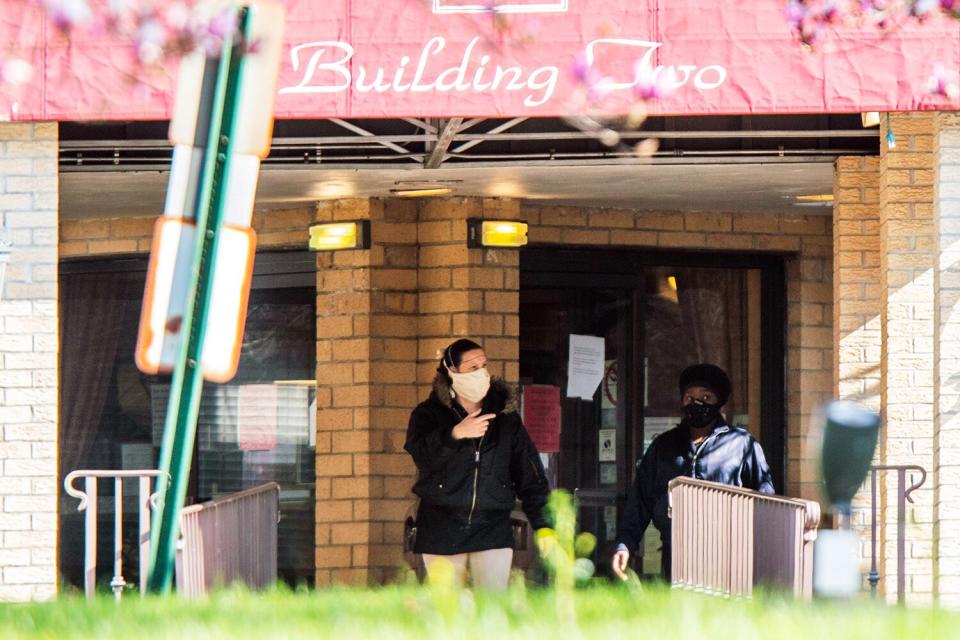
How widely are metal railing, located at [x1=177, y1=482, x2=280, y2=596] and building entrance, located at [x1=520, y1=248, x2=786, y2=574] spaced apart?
330 cm

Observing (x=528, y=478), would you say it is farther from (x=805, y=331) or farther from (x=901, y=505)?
(x=805, y=331)

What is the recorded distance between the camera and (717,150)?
27.6 ft

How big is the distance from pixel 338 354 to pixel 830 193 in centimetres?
296

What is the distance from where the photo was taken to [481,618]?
11.9 ft

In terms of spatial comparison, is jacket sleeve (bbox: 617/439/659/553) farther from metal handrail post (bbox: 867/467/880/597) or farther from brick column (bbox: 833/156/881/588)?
brick column (bbox: 833/156/881/588)

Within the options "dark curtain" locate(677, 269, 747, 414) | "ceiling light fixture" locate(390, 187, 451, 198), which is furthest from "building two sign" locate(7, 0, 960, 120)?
"dark curtain" locate(677, 269, 747, 414)

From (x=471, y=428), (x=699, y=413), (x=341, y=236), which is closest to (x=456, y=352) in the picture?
(x=471, y=428)

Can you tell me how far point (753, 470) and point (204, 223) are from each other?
4.38m

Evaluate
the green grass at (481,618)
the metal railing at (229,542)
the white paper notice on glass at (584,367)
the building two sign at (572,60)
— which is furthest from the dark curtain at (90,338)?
the green grass at (481,618)

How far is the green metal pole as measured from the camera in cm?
371

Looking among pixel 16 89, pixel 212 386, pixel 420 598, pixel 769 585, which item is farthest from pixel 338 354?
pixel 420 598

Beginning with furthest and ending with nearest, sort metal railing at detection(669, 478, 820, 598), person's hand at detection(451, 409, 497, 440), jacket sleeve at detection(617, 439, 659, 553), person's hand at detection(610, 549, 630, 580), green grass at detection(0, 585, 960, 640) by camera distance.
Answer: jacket sleeve at detection(617, 439, 659, 553) → person's hand at detection(451, 409, 497, 440) → person's hand at detection(610, 549, 630, 580) → metal railing at detection(669, 478, 820, 598) → green grass at detection(0, 585, 960, 640)

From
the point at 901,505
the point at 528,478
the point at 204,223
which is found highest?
the point at 204,223

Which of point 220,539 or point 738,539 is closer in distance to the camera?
point 220,539
